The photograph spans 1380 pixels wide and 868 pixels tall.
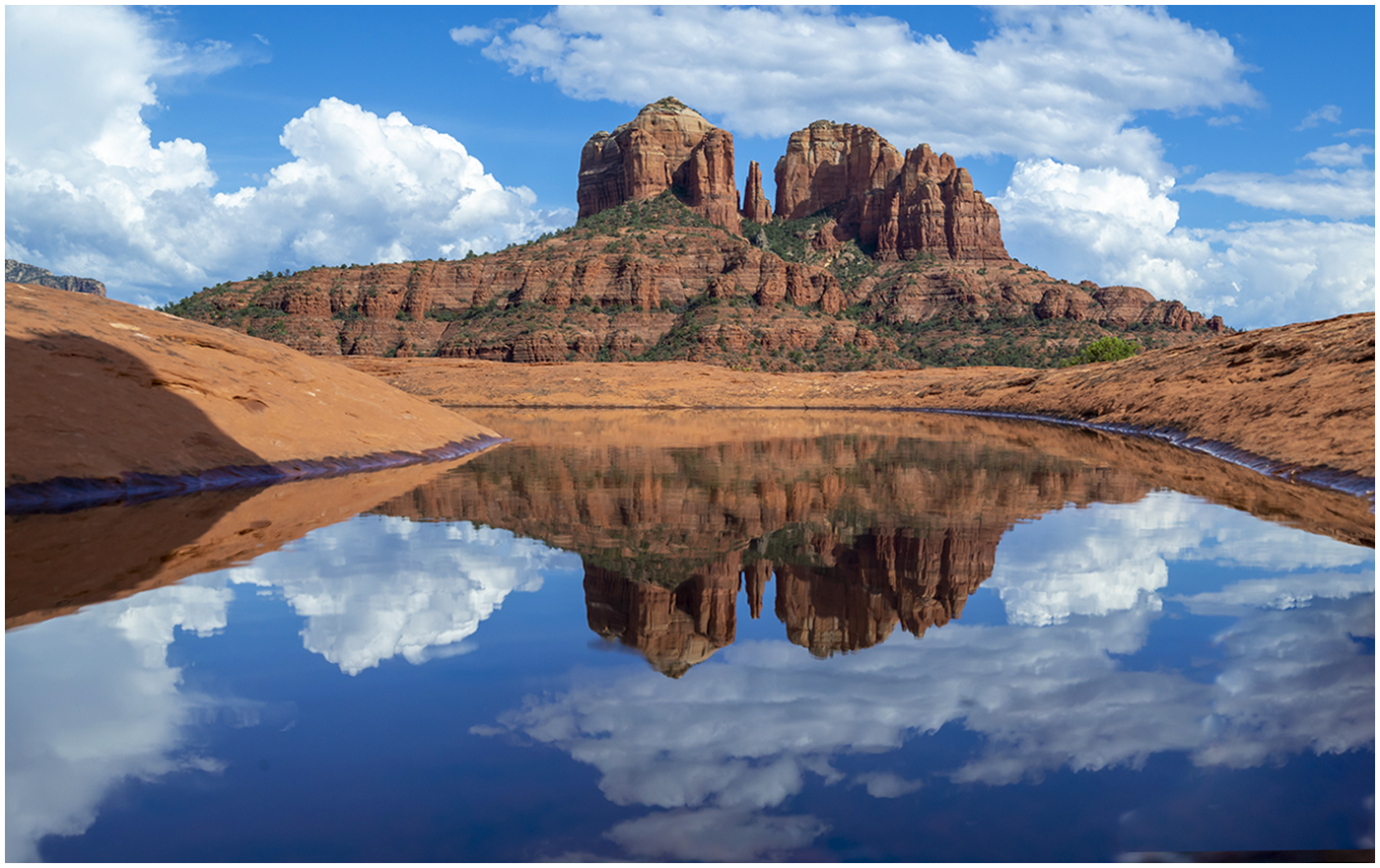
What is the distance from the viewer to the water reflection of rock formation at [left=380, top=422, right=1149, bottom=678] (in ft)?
22.1

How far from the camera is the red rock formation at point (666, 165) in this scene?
156875 millimetres

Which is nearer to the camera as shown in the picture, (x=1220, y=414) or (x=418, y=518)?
(x=418, y=518)

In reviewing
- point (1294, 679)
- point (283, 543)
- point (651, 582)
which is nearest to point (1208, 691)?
point (1294, 679)

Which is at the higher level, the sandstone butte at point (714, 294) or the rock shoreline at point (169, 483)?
the sandstone butte at point (714, 294)

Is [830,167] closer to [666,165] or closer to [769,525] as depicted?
[666,165]

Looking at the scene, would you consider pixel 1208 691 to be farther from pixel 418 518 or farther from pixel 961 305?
pixel 961 305

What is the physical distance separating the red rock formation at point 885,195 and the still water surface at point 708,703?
508 ft

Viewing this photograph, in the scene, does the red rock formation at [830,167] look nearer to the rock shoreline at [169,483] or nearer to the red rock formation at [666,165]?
the red rock formation at [666,165]

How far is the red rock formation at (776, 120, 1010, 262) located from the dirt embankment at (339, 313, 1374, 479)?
88861 millimetres

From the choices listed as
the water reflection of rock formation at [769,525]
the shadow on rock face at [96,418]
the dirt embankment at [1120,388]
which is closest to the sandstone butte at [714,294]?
the dirt embankment at [1120,388]

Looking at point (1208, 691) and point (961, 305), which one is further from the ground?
Result: point (961, 305)

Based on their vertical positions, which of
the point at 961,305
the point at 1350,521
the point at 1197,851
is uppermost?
the point at 961,305

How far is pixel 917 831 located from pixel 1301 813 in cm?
161

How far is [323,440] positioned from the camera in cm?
1867
